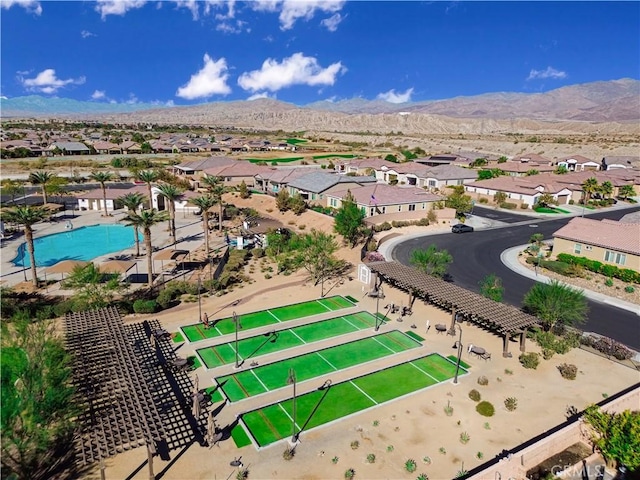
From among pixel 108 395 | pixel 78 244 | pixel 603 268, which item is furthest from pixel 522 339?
pixel 78 244

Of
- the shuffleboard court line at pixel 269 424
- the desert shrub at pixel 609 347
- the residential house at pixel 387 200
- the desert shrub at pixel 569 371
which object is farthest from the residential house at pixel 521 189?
the shuffleboard court line at pixel 269 424

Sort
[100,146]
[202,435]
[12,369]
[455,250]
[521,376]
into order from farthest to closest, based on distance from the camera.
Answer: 1. [100,146]
2. [455,250]
3. [521,376]
4. [202,435]
5. [12,369]

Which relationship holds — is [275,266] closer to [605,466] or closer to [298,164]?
[605,466]

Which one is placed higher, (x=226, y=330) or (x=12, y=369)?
(x=12, y=369)

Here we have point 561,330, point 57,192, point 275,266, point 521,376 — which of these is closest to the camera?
point 521,376

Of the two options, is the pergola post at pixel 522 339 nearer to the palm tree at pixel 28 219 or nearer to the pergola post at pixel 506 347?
the pergola post at pixel 506 347

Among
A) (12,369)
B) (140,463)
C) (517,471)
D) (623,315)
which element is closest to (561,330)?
(623,315)

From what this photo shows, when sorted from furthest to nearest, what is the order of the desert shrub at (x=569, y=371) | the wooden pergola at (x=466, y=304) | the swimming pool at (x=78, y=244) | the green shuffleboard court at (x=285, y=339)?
the swimming pool at (x=78, y=244) < the wooden pergola at (x=466, y=304) < the green shuffleboard court at (x=285, y=339) < the desert shrub at (x=569, y=371)
